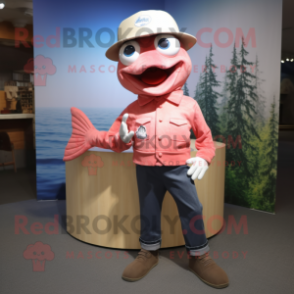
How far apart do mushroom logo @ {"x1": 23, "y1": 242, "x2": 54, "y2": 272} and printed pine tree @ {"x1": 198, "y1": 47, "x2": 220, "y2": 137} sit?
1903mm

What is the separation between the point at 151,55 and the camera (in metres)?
1.79

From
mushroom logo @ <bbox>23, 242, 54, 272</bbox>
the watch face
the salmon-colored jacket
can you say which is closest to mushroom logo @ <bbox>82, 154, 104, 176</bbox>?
the salmon-colored jacket

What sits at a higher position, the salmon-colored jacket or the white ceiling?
the white ceiling

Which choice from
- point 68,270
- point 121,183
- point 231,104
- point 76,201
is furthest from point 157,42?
point 231,104

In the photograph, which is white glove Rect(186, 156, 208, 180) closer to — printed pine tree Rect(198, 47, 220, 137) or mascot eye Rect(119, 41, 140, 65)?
mascot eye Rect(119, 41, 140, 65)

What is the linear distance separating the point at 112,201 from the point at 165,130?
680 millimetres

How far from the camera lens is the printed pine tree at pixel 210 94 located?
336cm

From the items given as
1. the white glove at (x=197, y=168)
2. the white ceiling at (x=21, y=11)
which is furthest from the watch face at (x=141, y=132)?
the white ceiling at (x=21, y=11)

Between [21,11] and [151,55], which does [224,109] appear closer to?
[151,55]

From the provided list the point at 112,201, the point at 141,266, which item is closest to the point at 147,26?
the point at 112,201

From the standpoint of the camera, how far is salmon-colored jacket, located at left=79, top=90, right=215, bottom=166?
1832mm

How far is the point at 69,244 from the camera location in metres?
2.37

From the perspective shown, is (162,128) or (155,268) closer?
(162,128)

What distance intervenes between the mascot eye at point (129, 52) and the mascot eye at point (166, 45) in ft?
0.35
